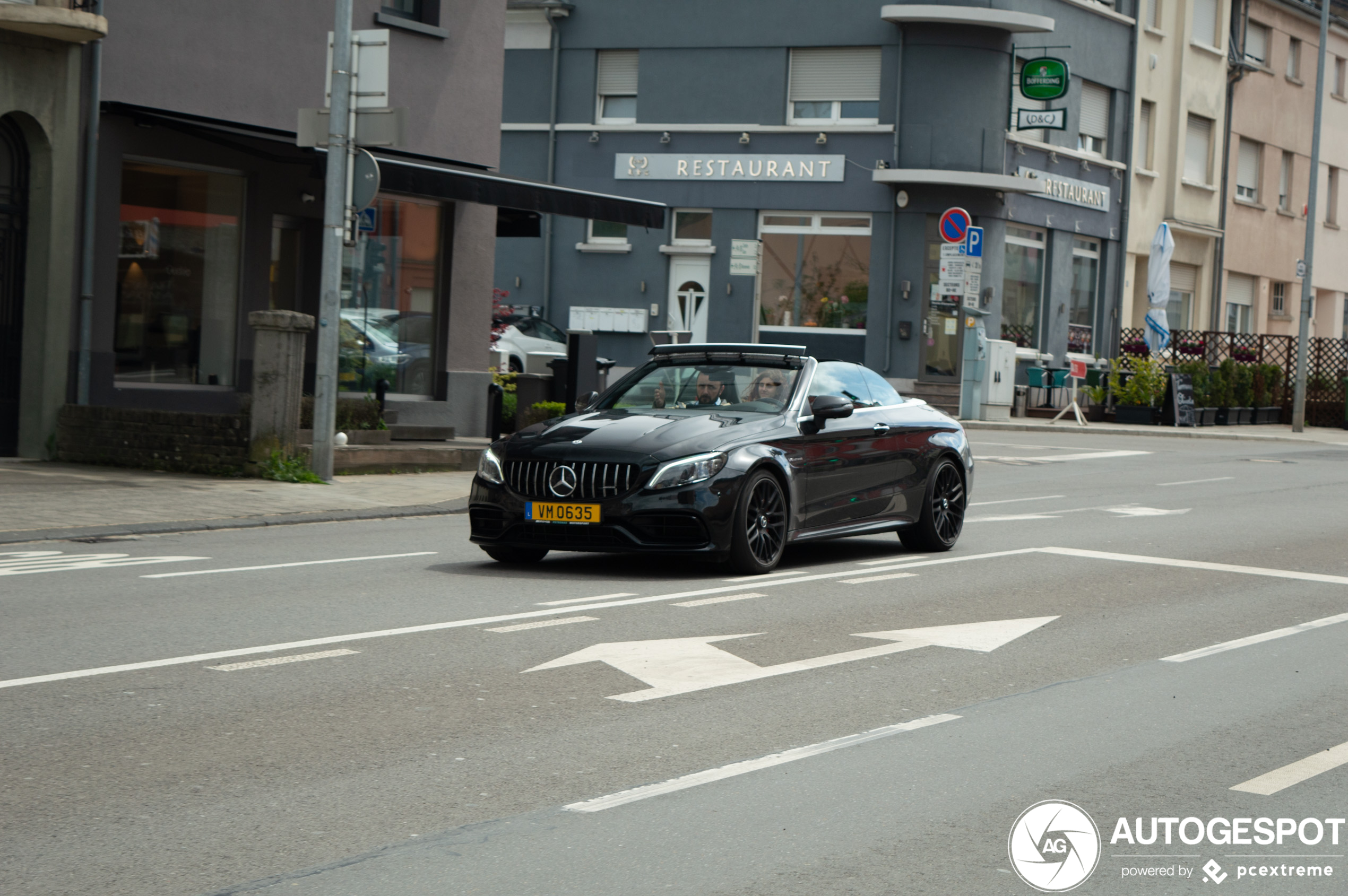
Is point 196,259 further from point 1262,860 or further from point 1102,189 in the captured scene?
point 1102,189

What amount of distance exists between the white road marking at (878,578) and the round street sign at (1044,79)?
1014 inches

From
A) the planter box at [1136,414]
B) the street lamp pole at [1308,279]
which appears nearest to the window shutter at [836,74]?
the planter box at [1136,414]

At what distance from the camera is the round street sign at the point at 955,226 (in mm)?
31656

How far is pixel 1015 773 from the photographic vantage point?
19.4 ft

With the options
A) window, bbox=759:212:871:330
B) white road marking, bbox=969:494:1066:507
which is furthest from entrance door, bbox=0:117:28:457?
window, bbox=759:212:871:330

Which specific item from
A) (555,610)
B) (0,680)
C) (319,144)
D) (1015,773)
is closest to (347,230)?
(319,144)

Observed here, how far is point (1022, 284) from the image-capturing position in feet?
125

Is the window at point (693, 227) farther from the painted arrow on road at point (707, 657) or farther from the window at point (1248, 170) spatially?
the painted arrow on road at point (707, 657)

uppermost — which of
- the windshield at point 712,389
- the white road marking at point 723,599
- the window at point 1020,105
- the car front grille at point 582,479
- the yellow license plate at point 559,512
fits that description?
the window at point 1020,105

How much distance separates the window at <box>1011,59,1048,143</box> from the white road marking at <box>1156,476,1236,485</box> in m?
15.8

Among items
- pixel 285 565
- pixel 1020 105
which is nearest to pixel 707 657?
pixel 285 565

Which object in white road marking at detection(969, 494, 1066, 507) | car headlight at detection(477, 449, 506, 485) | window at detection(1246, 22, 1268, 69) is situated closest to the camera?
car headlight at detection(477, 449, 506, 485)

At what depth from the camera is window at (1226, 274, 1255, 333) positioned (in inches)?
1848

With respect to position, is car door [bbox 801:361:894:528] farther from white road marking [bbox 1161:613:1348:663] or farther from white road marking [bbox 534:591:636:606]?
white road marking [bbox 1161:613:1348:663]
